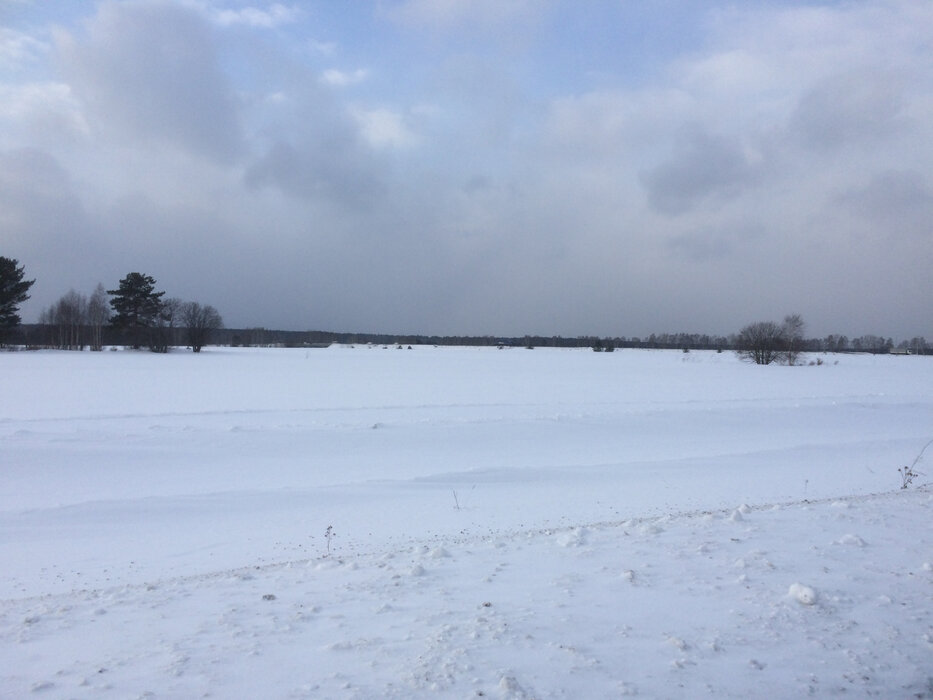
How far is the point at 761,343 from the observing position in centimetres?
6247

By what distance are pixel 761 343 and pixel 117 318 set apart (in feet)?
237

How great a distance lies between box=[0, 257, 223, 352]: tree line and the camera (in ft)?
210

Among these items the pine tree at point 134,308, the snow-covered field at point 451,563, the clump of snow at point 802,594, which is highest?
the pine tree at point 134,308

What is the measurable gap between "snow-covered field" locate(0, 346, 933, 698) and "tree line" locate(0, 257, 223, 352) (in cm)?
6042

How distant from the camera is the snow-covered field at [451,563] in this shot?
3.41 meters

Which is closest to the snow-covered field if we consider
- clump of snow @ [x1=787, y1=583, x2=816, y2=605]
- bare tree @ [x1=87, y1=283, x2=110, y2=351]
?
clump of snow @ [x1=787, y1=583, x2=816, y2=605]

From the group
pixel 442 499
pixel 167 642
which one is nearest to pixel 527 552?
pixel 167 642

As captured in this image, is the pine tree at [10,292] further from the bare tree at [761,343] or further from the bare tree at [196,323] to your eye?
the bare tree at [761,343]

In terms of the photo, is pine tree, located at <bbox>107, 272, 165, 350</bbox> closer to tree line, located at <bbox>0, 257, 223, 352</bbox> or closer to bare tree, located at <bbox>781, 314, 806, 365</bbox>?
tree line, located at <bbox>0, 257, 223, 352</bbox>

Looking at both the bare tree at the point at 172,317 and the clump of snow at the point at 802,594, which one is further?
the bare tree at the point at 172,317

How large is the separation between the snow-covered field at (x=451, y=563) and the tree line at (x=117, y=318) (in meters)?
60.4

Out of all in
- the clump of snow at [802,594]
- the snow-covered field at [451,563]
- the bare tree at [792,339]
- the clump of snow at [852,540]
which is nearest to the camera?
the snow-covered field at [451,563]

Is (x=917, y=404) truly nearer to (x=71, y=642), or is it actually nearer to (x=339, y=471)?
(x=339, y=471)

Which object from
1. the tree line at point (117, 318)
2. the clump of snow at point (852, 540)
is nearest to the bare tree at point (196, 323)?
the tree line at point (117, 318)
